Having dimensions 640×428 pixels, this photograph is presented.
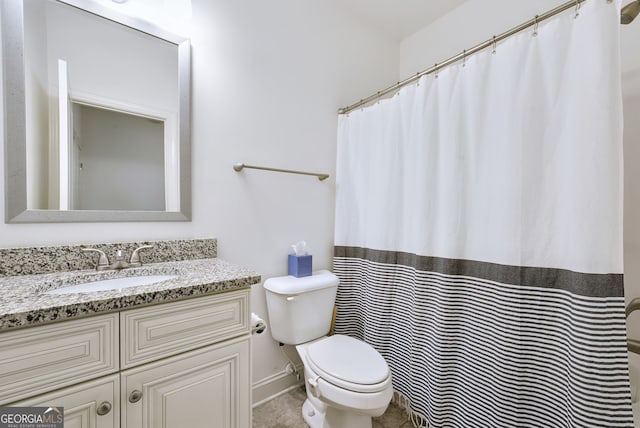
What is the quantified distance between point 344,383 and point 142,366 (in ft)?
2.49

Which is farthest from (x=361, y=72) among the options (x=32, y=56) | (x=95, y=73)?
(x=32, y=56)

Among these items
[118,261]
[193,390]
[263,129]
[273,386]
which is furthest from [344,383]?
[263,129]

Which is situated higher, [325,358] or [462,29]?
[462,29]

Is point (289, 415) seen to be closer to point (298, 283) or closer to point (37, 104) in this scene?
point (298, 283)

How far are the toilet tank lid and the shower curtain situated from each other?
0.96ft

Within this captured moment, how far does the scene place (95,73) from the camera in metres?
1.05

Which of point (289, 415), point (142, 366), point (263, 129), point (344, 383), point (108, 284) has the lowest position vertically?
point (289, 415)

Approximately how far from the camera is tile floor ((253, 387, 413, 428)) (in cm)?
137

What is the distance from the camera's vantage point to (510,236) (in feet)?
3.34

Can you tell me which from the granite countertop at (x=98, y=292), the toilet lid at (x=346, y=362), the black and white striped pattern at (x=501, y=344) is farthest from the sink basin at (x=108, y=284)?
the black and white striped pattern at (x=501, y=344)

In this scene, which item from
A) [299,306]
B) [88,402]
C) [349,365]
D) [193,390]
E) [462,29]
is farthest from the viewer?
[462,29]

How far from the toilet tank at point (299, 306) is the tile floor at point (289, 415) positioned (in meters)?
0.41

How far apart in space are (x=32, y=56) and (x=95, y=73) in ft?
0.57

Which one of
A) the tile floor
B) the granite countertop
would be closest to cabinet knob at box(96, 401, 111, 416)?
the granite countertop
